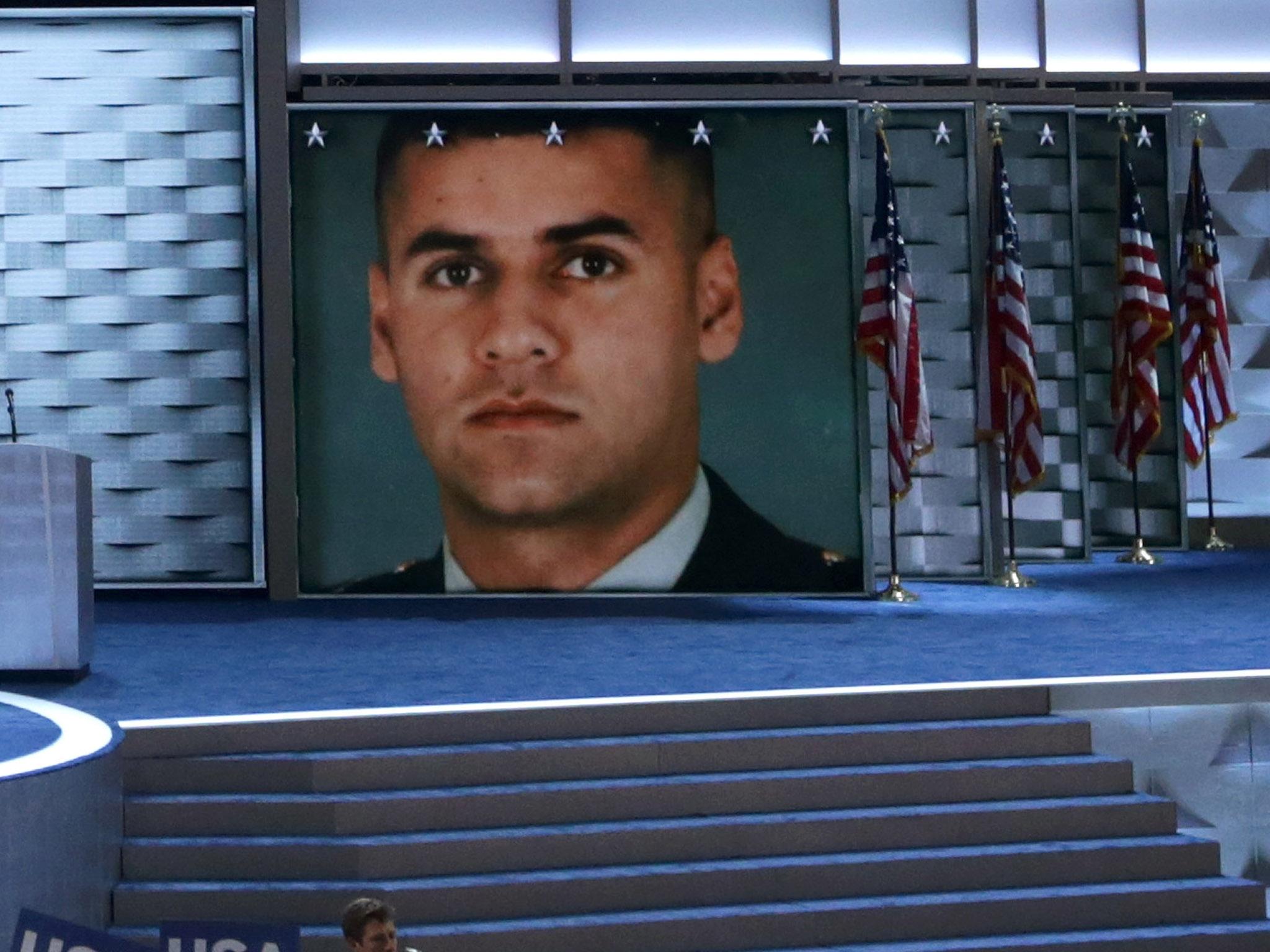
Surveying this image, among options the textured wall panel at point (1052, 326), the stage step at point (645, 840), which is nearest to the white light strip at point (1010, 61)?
the textured wall panel at point (1052, 326)

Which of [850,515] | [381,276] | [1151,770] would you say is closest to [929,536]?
[850,515]

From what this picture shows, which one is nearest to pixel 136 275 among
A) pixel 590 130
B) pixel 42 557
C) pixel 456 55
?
pixel 456 55

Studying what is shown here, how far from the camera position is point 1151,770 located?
809 centimetres

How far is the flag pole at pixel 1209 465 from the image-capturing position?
14594 millimetres

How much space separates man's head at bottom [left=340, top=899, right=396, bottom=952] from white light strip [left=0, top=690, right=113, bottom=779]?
1.76 m

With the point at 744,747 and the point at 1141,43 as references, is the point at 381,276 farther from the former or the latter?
the point at 1141,43

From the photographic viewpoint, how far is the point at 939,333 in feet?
43.6

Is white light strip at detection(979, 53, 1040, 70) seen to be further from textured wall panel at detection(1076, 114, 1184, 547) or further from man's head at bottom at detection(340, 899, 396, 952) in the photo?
man's head at bottom at detection(340, 899, 396, 952)

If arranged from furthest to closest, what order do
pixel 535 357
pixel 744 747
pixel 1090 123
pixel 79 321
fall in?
1. pixel 1090 123
2. pixel 79 321
3. pixel 535 357
4. pixel 744 747

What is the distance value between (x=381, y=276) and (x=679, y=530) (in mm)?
2350

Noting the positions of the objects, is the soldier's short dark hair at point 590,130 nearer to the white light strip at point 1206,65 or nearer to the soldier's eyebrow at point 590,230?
the soldier's eyebrow at point 590,230

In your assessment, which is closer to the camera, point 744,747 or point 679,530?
point 744,747

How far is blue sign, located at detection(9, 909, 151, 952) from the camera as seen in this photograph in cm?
456

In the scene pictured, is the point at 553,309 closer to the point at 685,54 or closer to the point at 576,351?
the point at 576,351
